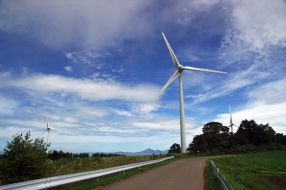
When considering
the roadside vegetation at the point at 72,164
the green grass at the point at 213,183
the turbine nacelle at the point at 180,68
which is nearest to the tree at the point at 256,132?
the roadside vegetation at the point at 72,164

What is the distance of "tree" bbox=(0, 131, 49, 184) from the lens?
36.8 ft

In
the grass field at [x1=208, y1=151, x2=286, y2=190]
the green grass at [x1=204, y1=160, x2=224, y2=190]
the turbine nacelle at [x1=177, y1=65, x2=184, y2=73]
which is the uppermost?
the turbine nacelle at [x1=177, y1=65, x2=184, y2=73]

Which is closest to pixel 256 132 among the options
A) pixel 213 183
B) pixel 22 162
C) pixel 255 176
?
pixel 255 176

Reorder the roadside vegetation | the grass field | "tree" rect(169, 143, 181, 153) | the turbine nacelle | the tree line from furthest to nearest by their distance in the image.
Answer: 1. "tree" rect(169, 143, 181, 153)
2. the tree line
3. the turbine nacelle
4. the grass field
5. the roadside vegetation

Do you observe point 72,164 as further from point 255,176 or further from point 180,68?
point 180,68

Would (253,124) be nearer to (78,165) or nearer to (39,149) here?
(78,165)

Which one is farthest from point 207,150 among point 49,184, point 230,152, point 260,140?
point 49,184

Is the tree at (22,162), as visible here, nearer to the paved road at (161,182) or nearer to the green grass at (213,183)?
the paved road at (161,182)

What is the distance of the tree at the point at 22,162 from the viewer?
1121 cm

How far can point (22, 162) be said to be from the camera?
11414 mm

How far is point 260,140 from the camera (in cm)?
8744

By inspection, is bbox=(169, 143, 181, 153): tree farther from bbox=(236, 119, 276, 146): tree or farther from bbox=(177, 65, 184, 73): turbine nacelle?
bbox=(177, 65, 184, 73): turbine nacelle

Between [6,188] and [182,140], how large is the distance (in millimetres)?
45349

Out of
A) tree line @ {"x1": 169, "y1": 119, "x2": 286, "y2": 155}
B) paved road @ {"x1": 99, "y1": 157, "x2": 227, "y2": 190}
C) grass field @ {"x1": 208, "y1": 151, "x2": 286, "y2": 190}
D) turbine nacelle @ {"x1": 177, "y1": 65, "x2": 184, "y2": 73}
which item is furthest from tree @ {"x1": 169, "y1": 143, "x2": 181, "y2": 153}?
paved road @ {"x1": 99, "y1": 157, "x2": 227, "y2": 190}
